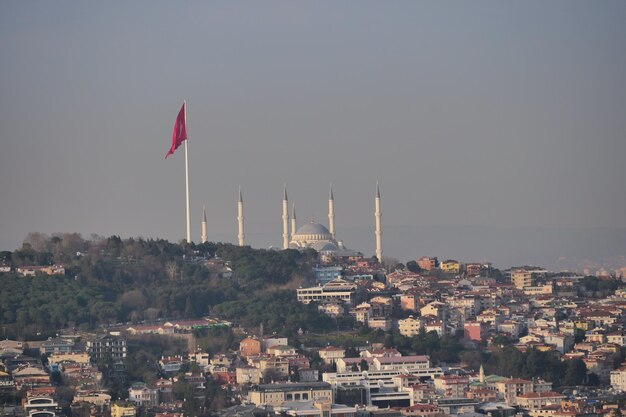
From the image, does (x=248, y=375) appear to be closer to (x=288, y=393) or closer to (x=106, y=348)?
(x=288, y=393)

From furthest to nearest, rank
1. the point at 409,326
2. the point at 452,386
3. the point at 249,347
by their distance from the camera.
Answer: the point at 409,326 → the point at 249,347 → the point at 452,386

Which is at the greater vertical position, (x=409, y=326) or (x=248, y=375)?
(x=409, y=326)

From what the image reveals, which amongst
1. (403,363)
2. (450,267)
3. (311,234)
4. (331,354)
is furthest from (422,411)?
(311,234)

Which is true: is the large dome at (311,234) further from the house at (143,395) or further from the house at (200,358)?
the house at (143,395)

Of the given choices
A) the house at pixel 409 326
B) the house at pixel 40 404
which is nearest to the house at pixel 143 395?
the house at pixel 40 404

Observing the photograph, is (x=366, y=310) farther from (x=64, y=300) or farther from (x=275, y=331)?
(x=64, y=300)

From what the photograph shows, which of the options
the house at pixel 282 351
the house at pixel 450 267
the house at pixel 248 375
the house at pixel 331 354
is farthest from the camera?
the house at pixel 450 267

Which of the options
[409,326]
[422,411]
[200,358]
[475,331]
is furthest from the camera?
[409,326]

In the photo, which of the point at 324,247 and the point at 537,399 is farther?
the point at 324,247
